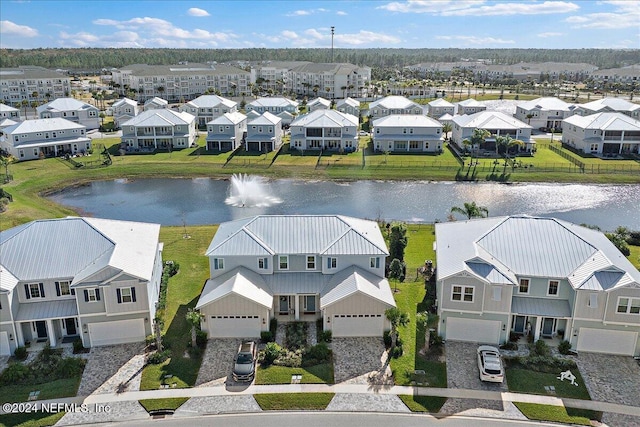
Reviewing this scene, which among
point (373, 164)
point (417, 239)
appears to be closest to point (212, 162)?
point (373, 164)

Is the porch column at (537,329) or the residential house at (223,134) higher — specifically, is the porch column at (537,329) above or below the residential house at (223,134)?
below

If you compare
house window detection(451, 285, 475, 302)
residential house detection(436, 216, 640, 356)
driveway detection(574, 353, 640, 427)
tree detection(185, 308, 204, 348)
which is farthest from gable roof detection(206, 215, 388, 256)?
driveway detection(574, 353, 640, 427)

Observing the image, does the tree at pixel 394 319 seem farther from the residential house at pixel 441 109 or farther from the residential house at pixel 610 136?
the residential house at pixel 441 109

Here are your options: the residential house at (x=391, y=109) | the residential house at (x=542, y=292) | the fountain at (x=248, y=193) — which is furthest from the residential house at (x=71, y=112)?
the residential house at (x=542, y=292)

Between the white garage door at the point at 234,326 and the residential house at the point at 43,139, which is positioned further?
the residential house at the point at 43,139

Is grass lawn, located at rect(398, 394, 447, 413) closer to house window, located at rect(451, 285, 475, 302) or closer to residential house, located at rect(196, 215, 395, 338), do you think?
residential house, located at rect(196, 215, 395, 338)

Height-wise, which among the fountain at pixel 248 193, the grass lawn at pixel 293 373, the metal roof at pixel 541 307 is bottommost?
the grass lawn at pixel 293 373

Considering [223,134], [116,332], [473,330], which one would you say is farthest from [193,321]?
[223,134]
